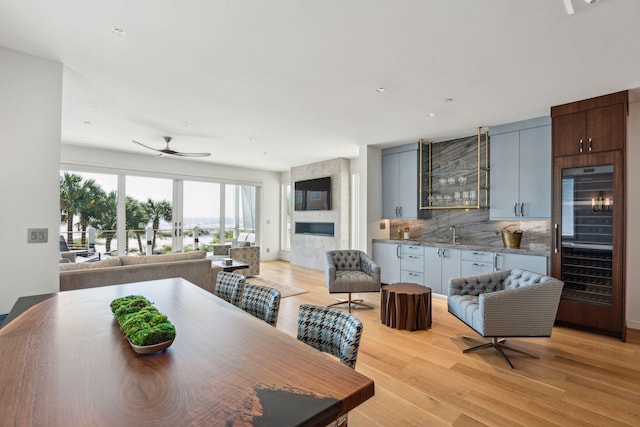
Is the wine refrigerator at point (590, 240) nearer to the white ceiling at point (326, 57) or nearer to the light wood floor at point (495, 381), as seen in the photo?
the light wood floor at point (495, 381)

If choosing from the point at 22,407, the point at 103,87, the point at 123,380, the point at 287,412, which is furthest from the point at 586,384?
the point at 103,87

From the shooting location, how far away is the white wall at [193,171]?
233 inches

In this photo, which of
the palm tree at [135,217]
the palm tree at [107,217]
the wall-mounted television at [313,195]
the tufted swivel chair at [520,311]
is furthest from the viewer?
the wall-mounted television at [313,195]

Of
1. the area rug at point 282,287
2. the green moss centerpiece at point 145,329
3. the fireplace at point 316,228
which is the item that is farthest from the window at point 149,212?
the green moss centerpiece at point 145,329

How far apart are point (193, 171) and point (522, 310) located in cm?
702

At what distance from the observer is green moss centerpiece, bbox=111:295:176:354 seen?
1.17 meters

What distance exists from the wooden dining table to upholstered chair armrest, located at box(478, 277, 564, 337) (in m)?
2.16

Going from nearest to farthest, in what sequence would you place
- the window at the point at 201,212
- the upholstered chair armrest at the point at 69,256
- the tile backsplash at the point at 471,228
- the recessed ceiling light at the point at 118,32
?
the recessed ceiling light at the point at 118,32 < the tile backsplash at the point at 471,228 < the upholstered chair armrest at the point at 69,256 < the window at the point at 201,212

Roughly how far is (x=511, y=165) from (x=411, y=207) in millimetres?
1637

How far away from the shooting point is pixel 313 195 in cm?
748

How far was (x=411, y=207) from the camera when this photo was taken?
534 cm

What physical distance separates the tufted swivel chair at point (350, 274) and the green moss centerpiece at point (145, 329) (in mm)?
2863

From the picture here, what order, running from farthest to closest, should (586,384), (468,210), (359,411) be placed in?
(468,210), (586,384), (359,411)

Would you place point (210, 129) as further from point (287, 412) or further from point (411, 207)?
point (287, 412)
